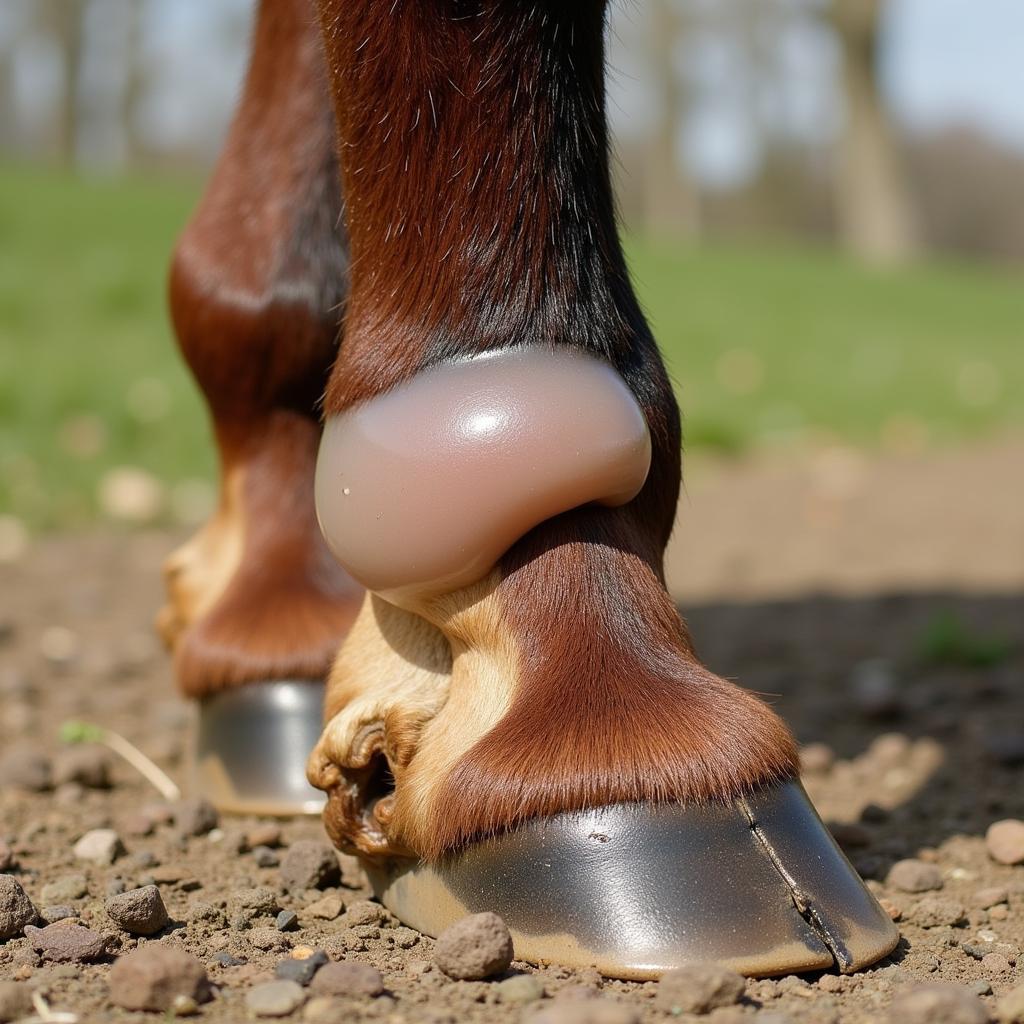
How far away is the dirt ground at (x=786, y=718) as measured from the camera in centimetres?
101

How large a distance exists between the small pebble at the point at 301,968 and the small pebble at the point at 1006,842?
719mm

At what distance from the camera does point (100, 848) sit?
53.0 inches

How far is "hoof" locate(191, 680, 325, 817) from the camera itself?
1.46 metres

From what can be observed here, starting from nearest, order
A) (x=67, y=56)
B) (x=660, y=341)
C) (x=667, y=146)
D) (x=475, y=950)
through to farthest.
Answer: (x=475, y=950)
(x=660, y=341)
(x=67, y=56)
(x=667, y=146)

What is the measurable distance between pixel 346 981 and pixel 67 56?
1057 inches

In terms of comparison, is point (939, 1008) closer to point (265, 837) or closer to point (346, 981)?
point (346, 981)

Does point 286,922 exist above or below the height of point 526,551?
below

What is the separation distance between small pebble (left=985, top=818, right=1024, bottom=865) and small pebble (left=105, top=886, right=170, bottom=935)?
2.69 feet

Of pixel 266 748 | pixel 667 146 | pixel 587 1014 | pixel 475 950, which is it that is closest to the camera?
pixel 587 1014

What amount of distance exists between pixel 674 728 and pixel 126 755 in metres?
0.96

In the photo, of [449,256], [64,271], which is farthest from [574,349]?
[64,271]

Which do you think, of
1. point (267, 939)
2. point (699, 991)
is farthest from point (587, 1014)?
point (267, 939)

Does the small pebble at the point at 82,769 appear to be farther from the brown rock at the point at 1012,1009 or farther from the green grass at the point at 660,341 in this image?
the green grass at the point at 660,341

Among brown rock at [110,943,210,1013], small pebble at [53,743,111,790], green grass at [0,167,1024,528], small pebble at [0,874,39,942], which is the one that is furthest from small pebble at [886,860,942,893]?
green grass at [0,167,1024,528]
